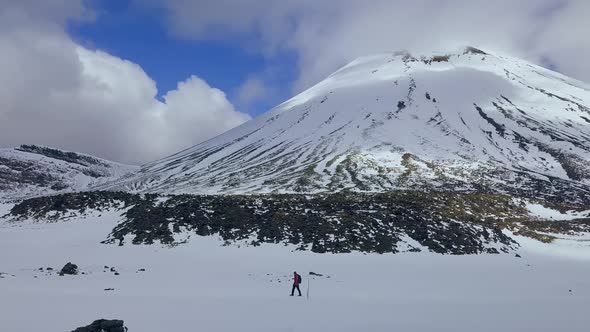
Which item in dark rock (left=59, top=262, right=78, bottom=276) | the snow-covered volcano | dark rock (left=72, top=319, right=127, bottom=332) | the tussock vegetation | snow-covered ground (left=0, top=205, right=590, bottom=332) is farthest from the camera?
the snow-covered volcano

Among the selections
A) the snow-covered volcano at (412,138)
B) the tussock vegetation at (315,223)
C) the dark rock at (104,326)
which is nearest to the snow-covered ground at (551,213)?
the tussock vegetation at (315,223)

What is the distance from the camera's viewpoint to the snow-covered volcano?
304ft

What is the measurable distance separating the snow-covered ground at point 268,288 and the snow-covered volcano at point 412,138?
4559cm

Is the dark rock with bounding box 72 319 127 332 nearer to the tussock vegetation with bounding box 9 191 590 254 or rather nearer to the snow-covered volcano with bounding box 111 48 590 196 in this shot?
the tussock vegetation with bounding box 9 191 590 254

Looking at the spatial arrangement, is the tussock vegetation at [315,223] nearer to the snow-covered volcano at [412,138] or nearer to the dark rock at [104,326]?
the dark rock at [104,326]

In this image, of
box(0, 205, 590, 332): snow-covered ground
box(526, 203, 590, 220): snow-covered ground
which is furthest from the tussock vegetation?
box(526, 203, 590, 220): snow-covered ground

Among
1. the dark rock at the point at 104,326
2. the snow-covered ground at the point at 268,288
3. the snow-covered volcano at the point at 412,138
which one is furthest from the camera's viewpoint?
the snow-covered volcano at the point at 412,138

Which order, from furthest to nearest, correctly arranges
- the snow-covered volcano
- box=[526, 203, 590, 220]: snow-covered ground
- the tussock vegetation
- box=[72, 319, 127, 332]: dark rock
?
the snow-covered volcano
box=[526, 203, 590, 220]: snow-covered ground
the tussock vegetation
box=[72, 319, 127, 332]: dark rock

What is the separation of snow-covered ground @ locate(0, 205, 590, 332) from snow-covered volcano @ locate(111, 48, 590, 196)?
4559 cm

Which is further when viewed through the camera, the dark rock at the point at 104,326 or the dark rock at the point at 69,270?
the dark rock at the point at 69,270

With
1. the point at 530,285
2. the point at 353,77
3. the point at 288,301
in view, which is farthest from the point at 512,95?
the point at 288,301

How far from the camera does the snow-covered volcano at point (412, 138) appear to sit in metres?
92.7

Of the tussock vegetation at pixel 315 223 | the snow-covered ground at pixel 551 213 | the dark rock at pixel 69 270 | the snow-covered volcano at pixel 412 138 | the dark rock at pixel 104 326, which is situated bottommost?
the dark rock at pixel 104 326

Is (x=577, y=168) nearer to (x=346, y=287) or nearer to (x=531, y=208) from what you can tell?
(x=531, y=208)
